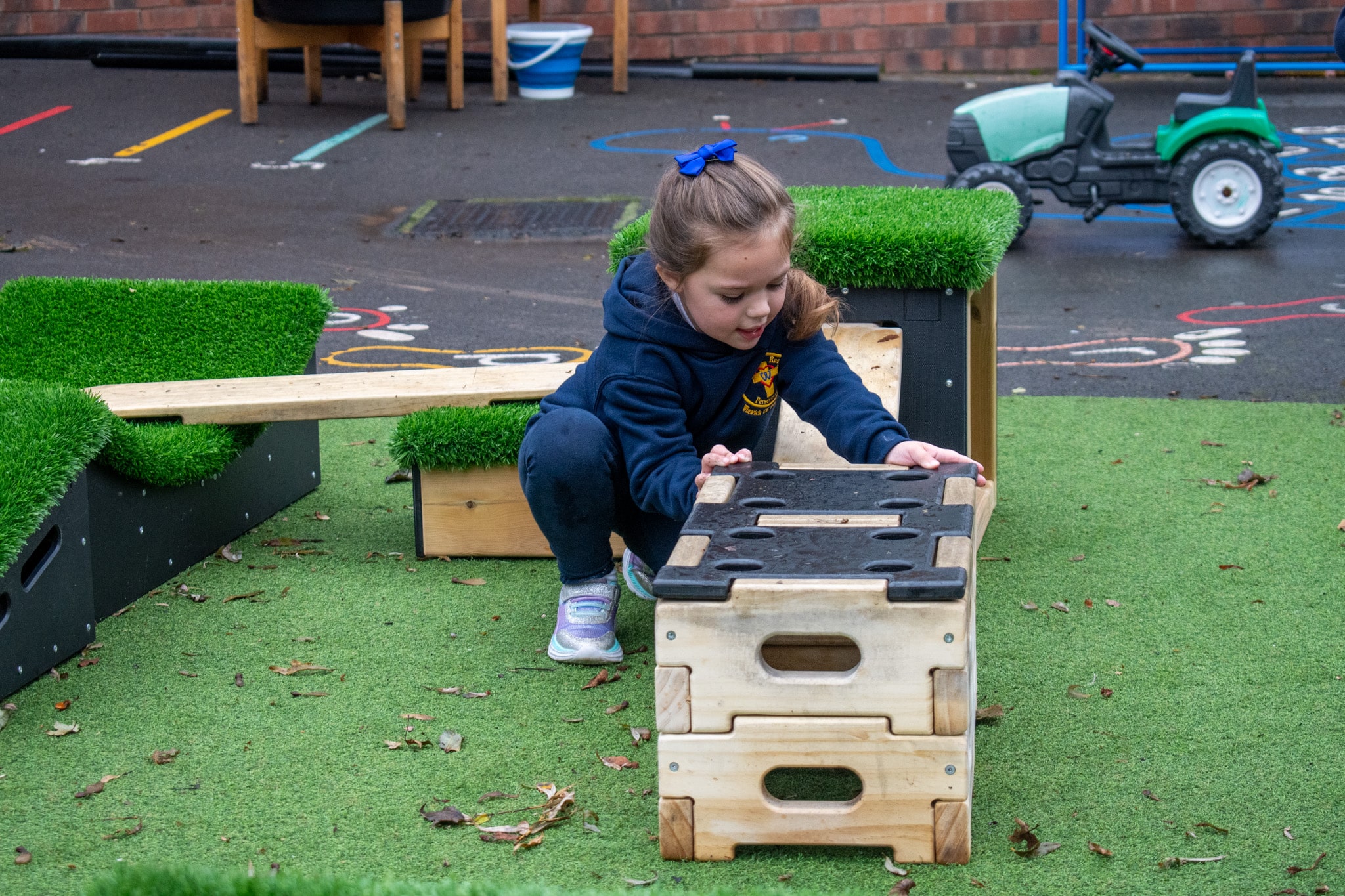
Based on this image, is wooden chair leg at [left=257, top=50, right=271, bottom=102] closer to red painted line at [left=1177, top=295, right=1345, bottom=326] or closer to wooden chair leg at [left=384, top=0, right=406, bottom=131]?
wooden chair leg at [left=384, top=0, right=406, bottom=131]

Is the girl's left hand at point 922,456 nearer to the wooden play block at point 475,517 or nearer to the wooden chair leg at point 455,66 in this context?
the wooden play block at point 475,517

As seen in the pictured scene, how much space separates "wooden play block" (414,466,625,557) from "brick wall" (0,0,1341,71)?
9960 mm

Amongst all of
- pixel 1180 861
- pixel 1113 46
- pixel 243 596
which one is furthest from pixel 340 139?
pixel 1180 861

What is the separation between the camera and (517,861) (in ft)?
6.98

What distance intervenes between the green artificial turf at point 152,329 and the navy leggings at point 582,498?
133 centimetres

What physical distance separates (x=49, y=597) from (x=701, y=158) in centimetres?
152

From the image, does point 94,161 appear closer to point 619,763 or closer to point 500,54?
point 500,54

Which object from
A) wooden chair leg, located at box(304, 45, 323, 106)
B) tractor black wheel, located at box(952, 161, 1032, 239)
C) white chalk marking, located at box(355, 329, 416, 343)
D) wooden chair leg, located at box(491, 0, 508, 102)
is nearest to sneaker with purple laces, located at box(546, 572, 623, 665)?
white chalk marking, located at box(355, 329, 416, 343)

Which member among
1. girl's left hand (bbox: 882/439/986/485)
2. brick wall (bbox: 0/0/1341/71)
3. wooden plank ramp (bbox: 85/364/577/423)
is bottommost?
wooden plank ramp (bbox: 85/364/577/423)

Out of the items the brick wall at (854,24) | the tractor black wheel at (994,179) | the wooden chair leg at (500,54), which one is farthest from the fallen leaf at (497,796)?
the brick wall at (854,24)

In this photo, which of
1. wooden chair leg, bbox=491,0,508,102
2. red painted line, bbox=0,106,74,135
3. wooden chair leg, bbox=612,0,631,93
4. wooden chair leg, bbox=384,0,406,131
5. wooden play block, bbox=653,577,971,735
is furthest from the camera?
wooden chair leg, bbox=612,0,631,93

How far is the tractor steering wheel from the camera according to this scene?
7281 millimetres

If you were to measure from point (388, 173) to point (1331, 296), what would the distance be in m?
5.68

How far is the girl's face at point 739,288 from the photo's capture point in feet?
8.09
